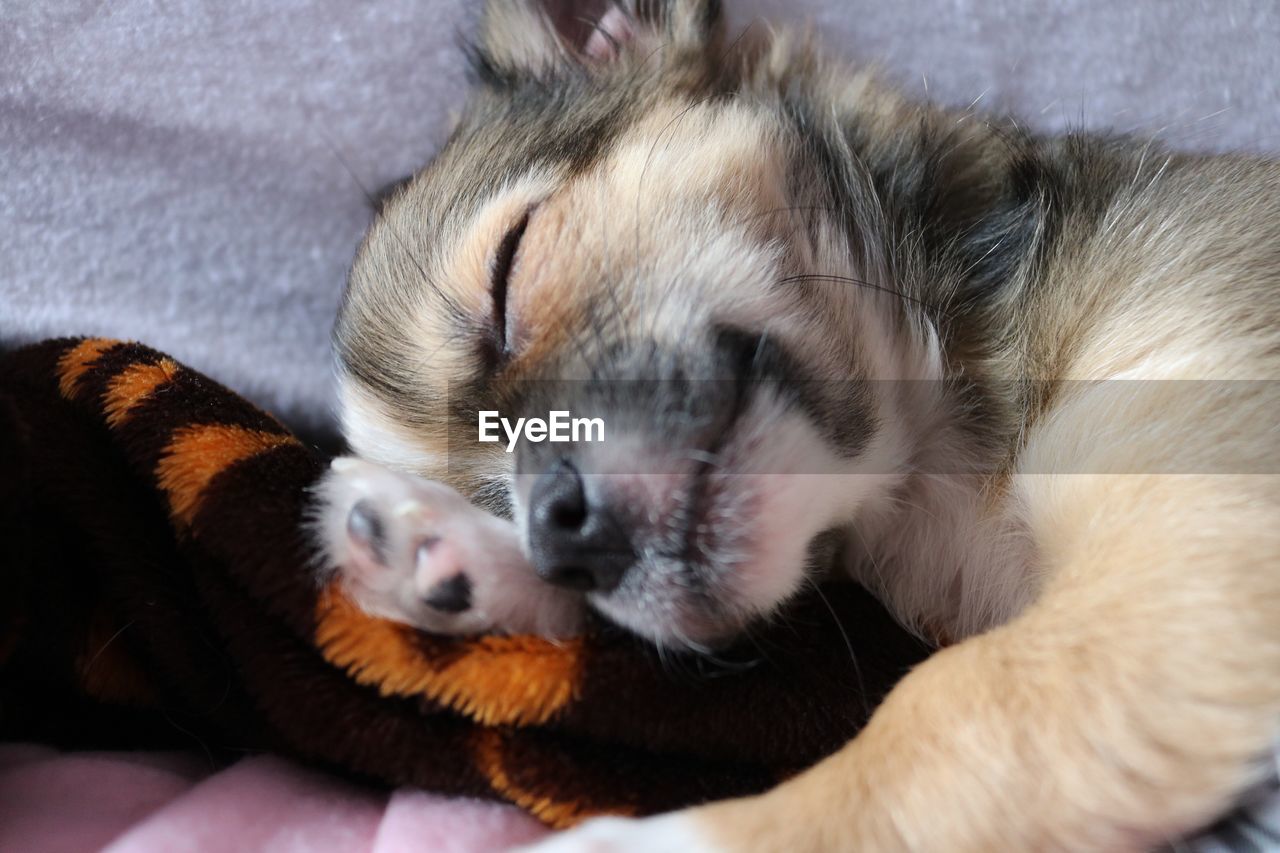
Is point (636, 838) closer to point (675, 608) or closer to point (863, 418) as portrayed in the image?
point (675, 608)

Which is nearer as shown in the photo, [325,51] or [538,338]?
[538,338]

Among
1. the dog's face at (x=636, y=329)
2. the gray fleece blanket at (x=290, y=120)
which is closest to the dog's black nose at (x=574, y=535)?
the dog's face at (x=636, y=329)

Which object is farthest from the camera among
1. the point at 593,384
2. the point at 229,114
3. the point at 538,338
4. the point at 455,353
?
the point at 229,114

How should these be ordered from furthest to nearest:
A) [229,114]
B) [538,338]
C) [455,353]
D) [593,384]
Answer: [229,114]
[455,353]
[538,338]
[593,384]

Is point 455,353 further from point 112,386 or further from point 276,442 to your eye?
point 112,386

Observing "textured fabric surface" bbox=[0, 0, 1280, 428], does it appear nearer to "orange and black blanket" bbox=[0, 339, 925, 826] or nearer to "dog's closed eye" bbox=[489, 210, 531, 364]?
"orange and black blanket" bbox=[0, 339, 925, 826]

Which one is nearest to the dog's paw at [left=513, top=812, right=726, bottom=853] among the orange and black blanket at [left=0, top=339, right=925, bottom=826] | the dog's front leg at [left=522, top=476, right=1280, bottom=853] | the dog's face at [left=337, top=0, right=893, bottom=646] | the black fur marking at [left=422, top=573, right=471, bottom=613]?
the dog's front leg at [left=522, top=476, right=1280, bottom=853]

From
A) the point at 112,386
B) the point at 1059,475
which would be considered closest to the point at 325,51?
the point at 112,386

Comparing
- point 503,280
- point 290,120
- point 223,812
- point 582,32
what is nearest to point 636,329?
point 503,280
